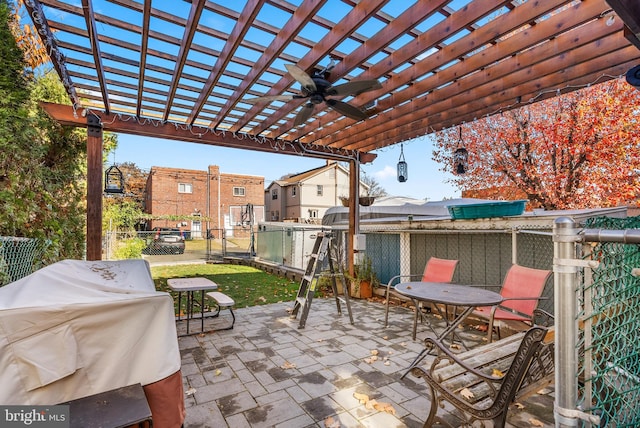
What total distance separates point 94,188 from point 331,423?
177 inches

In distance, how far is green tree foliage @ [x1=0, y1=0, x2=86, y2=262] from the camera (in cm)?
299

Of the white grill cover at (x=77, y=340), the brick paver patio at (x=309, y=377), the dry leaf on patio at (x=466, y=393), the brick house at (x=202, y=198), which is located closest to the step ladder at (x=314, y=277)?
the brick paver patio at (x=309, y=377)

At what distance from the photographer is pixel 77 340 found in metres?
1.41

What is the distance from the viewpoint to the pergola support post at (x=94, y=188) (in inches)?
175

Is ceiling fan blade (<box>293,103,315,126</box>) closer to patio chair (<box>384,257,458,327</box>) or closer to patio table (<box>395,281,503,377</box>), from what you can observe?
A: patio table (<box>395,281,503,377</box>)

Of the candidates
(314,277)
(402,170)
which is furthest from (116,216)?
(402,170)

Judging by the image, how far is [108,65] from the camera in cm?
354

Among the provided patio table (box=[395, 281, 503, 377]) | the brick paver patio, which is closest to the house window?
the brick paver patio

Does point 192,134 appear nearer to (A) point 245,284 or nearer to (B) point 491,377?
(A) point 245,284

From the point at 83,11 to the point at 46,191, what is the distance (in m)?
2.32

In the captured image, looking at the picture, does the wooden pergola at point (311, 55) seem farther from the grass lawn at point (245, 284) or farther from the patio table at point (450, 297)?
the grass lawn at point (245, 284)

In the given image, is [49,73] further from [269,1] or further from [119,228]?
[119,228]

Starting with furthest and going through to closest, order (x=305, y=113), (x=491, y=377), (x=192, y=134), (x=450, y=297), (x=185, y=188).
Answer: (x=185, y=188) < (x=192, y=134) < (x=305, y=113) < (x=450, y=297) < (x=491, y=377)

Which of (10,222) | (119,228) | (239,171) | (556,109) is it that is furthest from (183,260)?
(239,171)
